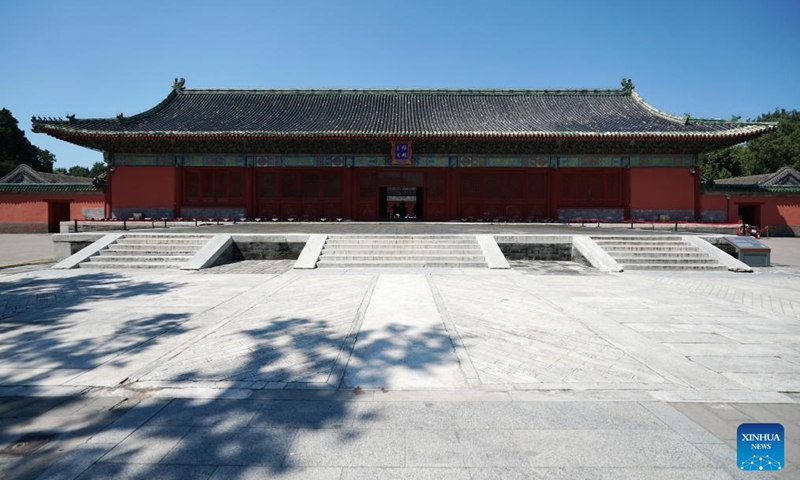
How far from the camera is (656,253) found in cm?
1009

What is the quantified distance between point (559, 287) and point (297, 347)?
5.16 meters

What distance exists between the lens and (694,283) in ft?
24.6

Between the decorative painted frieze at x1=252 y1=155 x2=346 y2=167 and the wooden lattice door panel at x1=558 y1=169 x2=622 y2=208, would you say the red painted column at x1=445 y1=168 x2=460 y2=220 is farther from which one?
the decorative painted frieze at x1=252 y1=155 x2=346 y2=167

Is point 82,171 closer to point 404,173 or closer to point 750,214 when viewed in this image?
point 404,173

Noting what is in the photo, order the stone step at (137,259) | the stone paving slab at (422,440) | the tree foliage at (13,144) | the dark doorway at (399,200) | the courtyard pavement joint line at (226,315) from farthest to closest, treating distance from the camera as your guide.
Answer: the tree foliage at (13,144)
the dark doorway at (399,200)
the stone step at (137,259)
the courtyard pavement joint line at (226,315)
the stone paving slab at (422,440)

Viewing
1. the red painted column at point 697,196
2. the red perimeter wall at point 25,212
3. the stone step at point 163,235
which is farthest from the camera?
the red perimeter wall at point 25,212

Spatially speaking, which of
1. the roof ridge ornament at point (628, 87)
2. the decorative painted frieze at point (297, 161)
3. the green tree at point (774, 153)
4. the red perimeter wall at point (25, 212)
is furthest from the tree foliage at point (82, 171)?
the green tree at point (774, 153)

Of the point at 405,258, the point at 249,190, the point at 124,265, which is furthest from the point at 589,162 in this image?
the point at 124,265

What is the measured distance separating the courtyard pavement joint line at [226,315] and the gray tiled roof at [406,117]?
11.3 meters

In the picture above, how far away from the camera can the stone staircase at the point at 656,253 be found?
31.1 ft

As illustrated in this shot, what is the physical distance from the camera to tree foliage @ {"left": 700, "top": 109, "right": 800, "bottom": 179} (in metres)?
42.6

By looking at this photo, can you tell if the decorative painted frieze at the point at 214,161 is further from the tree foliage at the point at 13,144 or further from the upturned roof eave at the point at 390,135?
the tree foliage at the point at 13,144

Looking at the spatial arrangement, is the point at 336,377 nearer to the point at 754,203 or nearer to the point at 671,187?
the point at 671,187

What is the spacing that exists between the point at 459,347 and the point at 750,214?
2701 cm
